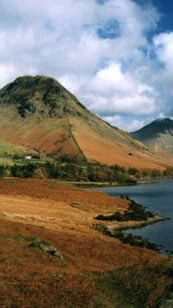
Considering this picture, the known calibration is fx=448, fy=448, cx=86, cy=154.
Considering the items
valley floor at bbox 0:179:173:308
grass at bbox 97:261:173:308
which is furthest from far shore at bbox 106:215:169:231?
grass at bbox 97:261:173:308

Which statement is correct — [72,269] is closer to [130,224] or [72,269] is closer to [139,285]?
[139,285]

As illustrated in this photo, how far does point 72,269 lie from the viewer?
89.8 feet

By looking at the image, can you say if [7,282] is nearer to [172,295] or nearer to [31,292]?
[31,292]

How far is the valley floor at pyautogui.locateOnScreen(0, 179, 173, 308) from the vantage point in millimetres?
18094

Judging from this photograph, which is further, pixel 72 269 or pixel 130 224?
pixel 130 224

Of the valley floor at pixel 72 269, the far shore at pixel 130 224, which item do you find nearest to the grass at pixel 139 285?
the valley floor at pixel 72 269

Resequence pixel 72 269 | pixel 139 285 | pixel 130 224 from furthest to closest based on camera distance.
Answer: pixel 130 224 < pixel 72 269 < pixel 139 285

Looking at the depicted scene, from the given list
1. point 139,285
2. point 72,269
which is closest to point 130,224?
point 72,269

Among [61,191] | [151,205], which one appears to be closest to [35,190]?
[61,191]

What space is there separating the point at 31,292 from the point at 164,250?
33.6m

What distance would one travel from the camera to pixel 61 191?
330 feet

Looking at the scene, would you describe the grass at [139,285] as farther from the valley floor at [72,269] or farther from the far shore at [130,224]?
the far shore at [130,224]

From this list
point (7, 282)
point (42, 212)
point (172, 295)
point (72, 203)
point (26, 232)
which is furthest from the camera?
point (72, 203)

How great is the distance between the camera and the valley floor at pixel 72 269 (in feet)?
59.4
